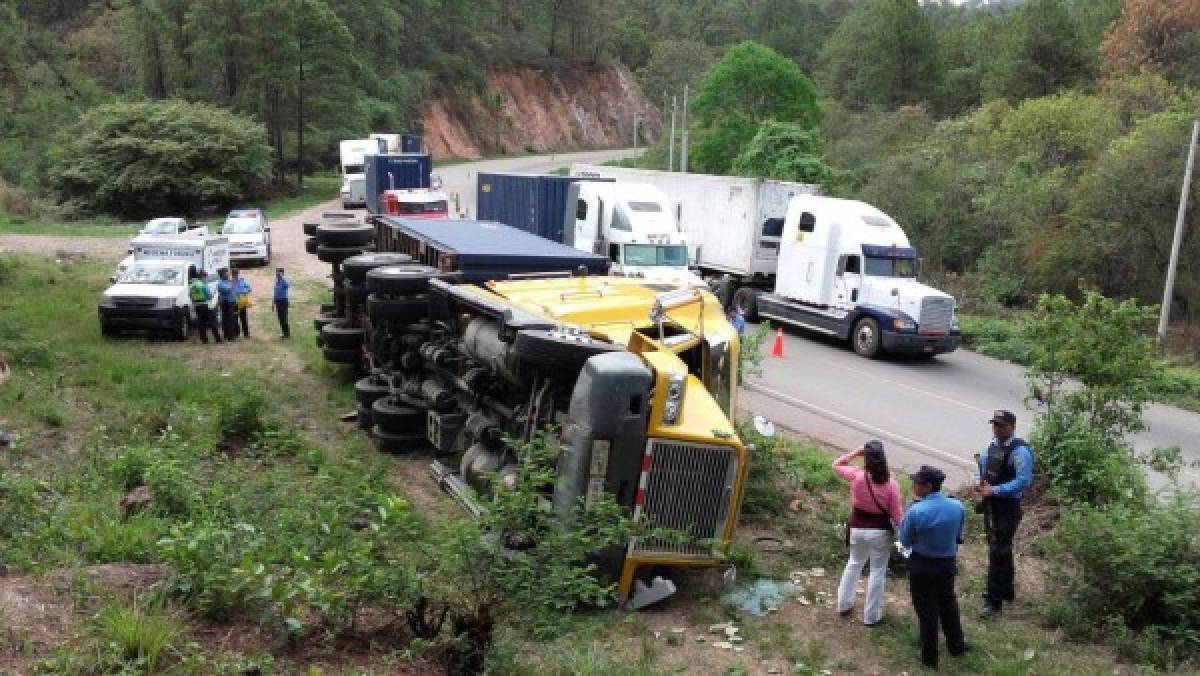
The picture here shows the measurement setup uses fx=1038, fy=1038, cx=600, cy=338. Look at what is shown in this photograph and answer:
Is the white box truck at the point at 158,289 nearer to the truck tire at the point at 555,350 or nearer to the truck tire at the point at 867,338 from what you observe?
the truck tire at the point at 555,350

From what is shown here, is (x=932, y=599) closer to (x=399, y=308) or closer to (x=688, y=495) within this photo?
(x=688, y=495)

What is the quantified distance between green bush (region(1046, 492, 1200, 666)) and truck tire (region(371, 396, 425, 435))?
24.1 feet

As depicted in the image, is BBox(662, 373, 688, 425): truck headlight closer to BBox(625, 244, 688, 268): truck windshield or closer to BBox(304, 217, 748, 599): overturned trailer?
BBox(304, 217, 748, 599): overturned trailer

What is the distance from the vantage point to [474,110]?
7706cm

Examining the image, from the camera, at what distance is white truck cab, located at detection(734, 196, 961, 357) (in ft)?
71.8

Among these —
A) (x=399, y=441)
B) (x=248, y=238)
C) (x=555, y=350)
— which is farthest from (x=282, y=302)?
(x=555, y=350)

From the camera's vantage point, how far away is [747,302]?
2578 centimetres

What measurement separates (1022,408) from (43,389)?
15.7 m

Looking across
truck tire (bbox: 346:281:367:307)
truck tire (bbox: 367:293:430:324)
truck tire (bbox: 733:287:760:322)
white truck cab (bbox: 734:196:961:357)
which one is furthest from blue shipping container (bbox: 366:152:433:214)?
truck tire (bbox: 367:293:430:324)

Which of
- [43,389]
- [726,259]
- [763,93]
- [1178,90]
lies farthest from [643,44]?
[43,389]

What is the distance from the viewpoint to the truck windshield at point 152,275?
19656 millimetres

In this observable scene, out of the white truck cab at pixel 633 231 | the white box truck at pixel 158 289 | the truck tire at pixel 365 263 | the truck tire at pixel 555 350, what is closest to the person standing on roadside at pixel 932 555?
the truck tire at pixel 555 350

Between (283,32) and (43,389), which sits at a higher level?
(283,32)

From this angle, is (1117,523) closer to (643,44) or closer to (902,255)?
(902,255)
